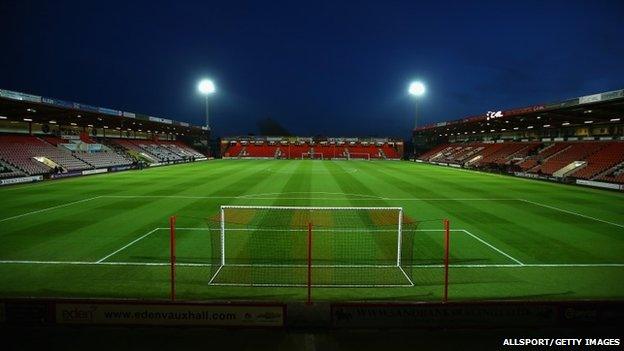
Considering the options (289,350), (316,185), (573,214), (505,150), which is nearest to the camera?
(289,350)

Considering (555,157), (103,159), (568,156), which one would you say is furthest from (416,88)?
(103,159)

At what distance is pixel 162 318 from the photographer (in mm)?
6930

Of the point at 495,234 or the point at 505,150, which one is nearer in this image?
the point at 495,234

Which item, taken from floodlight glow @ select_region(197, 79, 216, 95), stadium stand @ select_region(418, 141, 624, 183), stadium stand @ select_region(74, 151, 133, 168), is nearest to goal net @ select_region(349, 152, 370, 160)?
stadium stand @ select_region(418, 141, 624, 183)

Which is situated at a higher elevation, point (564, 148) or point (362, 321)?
point (564, 148)

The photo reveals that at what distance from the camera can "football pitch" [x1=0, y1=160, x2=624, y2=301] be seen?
29.2 ft

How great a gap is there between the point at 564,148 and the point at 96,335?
159ft

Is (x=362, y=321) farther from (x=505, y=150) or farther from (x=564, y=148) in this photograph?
(x=505, y=150)

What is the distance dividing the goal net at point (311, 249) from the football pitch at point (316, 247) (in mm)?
147

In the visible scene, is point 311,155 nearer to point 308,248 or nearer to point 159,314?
point 308,248

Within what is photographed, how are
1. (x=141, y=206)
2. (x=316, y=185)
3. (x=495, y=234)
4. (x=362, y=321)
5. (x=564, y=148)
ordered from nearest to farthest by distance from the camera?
(x=362, y=321) < (x=495, y=234) < (x=141, y=206) < (x=316, y=185) < (x=564, y=148)

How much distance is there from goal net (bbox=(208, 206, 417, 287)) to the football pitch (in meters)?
0.15

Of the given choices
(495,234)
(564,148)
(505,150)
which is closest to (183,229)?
(495,234)

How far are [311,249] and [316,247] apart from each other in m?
1.67
